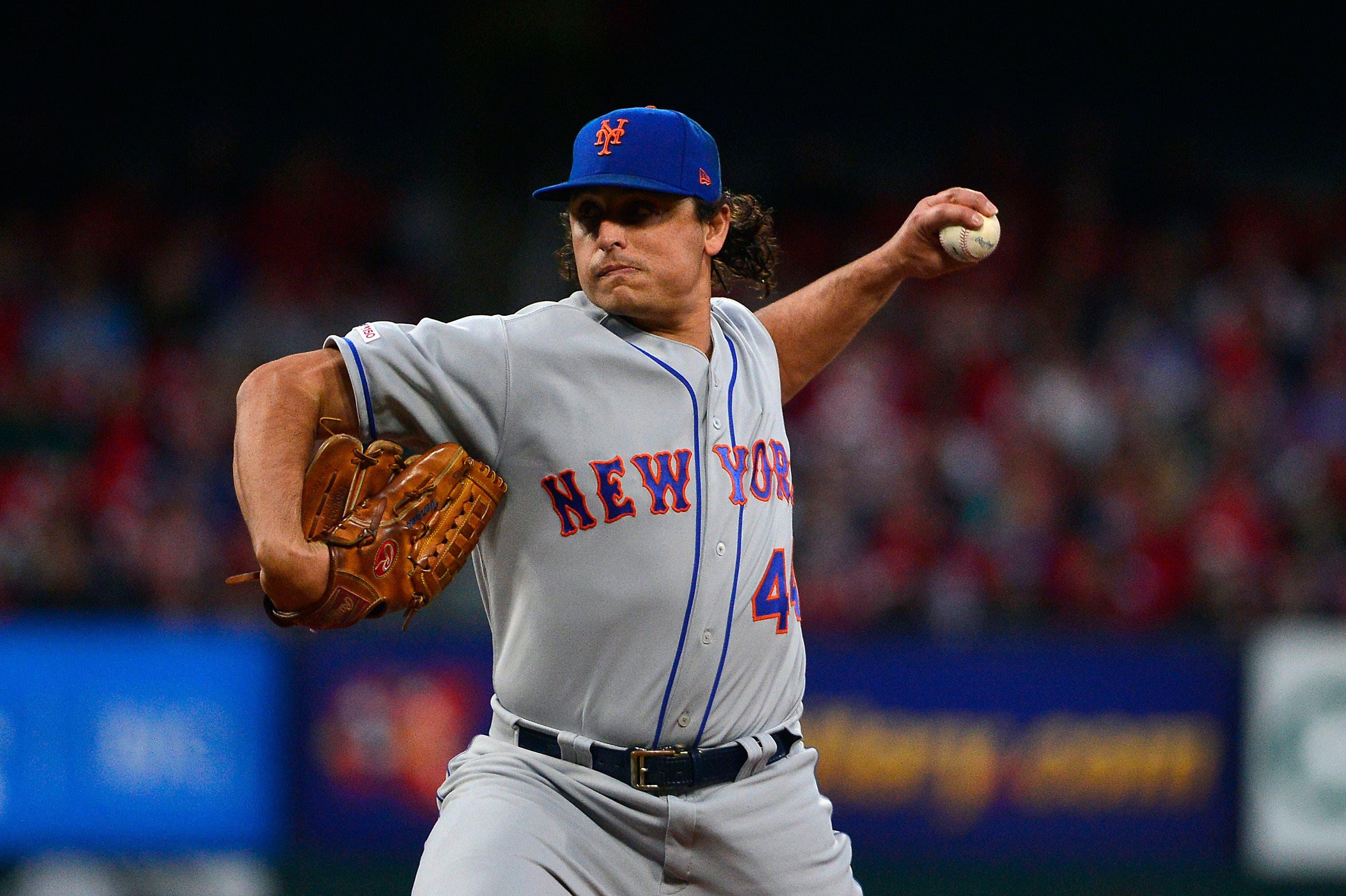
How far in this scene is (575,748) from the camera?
8.88 feet

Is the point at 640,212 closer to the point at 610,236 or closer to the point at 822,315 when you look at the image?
the point at 610,236

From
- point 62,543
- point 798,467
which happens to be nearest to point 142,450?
point 62,543

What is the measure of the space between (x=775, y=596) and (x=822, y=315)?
0.76m

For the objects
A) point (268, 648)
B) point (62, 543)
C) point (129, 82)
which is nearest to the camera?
point (268, 648)

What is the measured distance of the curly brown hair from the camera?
10.8ft

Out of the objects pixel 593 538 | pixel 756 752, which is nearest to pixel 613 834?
pixel 756 752

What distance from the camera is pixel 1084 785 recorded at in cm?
650

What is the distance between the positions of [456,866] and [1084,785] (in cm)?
454

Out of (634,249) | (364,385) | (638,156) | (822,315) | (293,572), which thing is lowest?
(293,572)

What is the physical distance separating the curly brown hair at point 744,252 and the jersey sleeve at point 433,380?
57 cm

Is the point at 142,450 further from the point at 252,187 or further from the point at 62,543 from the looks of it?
the point at 252,187

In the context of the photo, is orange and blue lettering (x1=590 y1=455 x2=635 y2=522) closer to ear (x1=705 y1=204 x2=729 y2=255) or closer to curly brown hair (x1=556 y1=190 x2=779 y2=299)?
ear (x1=705 y1=204 x2=729 y2=255)

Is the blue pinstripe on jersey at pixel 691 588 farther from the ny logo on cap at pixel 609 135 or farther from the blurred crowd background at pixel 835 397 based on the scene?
the blurred crowd background at pixel 835 397

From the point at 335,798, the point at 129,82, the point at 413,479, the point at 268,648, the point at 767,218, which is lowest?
the point at 335,798
